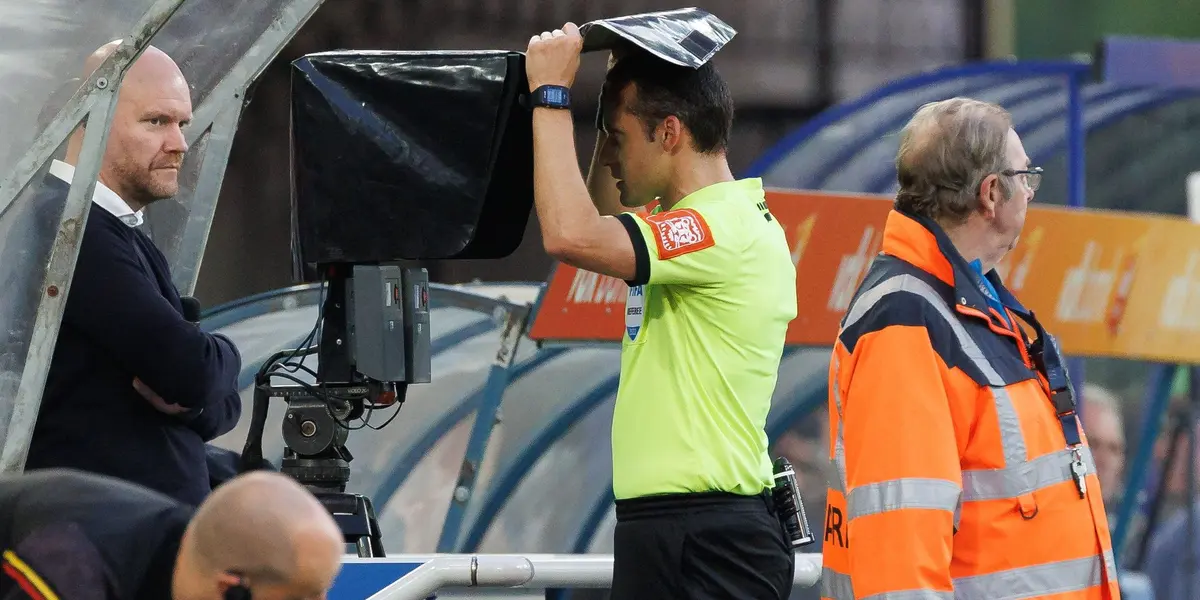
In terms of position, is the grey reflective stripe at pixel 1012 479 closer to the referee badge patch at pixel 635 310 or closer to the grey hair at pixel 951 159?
the grey hair at pixel 951 159

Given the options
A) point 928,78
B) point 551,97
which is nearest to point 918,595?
point 551,97

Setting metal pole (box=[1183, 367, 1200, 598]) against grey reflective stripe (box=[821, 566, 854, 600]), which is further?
metal pole (box=[1183, 367, 1200, 598])

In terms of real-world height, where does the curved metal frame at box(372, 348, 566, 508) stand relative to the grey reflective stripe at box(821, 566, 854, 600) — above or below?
below

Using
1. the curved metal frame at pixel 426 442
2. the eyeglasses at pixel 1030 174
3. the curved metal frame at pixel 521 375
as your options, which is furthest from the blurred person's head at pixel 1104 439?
the eyeglasses at pixel 1030 174

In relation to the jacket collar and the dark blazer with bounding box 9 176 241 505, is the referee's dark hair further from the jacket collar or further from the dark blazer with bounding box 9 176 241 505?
the dark blazer with bounding box 9 176 241 505

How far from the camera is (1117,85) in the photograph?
23.7 ft

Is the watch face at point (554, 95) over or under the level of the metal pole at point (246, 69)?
under

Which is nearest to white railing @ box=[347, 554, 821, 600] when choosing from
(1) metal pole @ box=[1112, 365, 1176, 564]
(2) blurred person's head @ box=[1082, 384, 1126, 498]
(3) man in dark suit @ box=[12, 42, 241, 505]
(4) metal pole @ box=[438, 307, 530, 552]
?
(3) man in dark suit @ box=[12, 42, 241, 505]

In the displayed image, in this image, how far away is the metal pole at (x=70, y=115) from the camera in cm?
348

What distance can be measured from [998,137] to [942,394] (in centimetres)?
56

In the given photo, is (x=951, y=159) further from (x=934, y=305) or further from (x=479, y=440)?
(x=479, y=440)

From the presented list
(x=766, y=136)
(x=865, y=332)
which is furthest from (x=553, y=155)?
(x=766, y=136)

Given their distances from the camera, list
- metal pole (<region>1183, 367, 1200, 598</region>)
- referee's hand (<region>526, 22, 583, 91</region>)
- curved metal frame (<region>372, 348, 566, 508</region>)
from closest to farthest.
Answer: referee's hand (<region>526, 22, 583, 91</region>)
curved metal frame (<region>372, 348, 566, 508</region>)
metal pole (<region>1183, 367, 1200, 598</region>)

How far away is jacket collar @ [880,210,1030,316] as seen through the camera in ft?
10.8
